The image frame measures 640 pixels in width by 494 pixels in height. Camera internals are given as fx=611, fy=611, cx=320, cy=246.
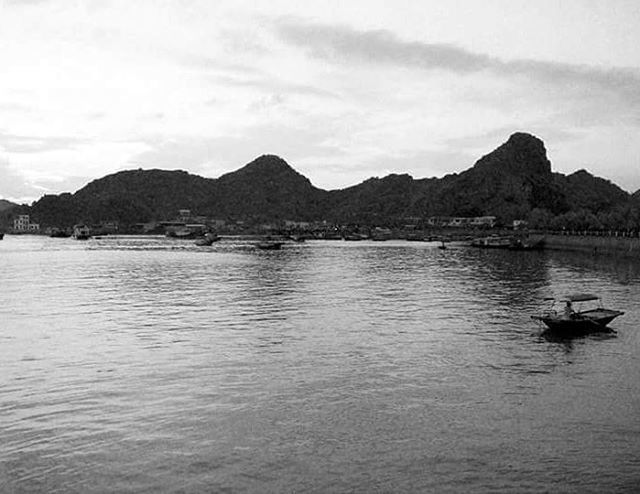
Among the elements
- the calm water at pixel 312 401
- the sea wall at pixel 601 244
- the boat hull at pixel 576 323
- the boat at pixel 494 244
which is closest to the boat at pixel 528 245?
the boat at pixel 494 244

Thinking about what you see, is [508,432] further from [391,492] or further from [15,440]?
[15,440]

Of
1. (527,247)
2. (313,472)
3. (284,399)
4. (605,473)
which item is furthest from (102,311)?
(527,247)

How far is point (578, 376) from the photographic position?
29.8 m

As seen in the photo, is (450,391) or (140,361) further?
(140,361)

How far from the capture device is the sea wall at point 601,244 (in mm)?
120938

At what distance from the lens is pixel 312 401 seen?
1008 inches

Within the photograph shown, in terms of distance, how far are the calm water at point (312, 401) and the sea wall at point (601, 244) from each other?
75.6m

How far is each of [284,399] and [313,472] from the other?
750cm

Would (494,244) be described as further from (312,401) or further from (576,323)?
(312,401)

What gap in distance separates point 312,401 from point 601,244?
12854 cm

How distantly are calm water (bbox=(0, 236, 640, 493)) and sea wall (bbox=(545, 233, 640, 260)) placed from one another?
248 ft

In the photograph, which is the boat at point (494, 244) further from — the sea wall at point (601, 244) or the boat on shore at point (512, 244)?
the sea wall at point (601, 244)

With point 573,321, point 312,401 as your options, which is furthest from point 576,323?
point 312,401

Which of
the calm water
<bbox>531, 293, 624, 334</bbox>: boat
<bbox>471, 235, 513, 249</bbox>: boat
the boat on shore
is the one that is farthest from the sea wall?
<bbox>531, 293, 624, 334</bbox>: boat
